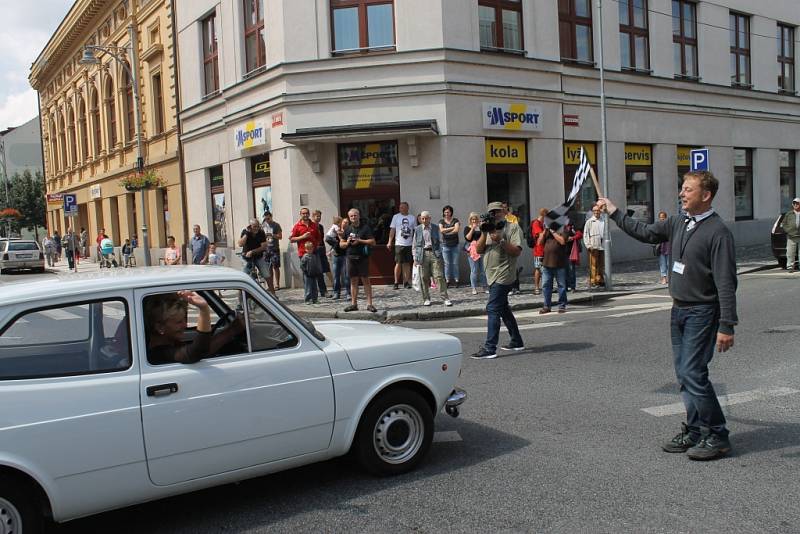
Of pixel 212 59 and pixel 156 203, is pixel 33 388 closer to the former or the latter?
pixel 212 59

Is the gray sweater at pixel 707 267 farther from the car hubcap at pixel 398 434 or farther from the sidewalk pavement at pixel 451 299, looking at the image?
the sidewalk pavement at pixel 451 299

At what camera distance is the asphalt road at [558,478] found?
3865mm

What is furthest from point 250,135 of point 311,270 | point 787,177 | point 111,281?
point 787,177

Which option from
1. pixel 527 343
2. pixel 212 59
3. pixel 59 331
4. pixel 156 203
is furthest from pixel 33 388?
pixel 156 203

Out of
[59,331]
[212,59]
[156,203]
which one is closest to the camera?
[59,331]

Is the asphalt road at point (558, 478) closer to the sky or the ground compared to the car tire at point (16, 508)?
closer to the ground

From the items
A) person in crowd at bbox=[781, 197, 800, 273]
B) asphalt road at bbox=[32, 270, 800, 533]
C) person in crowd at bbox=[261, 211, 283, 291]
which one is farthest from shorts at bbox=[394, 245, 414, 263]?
person in crowd at bbox=[781, 197, 800, 273]

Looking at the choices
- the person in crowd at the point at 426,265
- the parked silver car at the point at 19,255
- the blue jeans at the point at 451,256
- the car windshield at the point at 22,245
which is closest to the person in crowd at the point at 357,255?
the person in crowd at the point at 426,265

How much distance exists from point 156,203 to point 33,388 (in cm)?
2577

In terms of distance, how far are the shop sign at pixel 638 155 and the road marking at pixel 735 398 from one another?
50.9 feet

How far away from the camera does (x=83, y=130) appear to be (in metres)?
39.7

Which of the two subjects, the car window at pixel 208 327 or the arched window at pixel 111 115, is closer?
the car window at pixel 208 327

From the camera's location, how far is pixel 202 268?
4.35 m

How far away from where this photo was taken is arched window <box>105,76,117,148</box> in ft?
111
